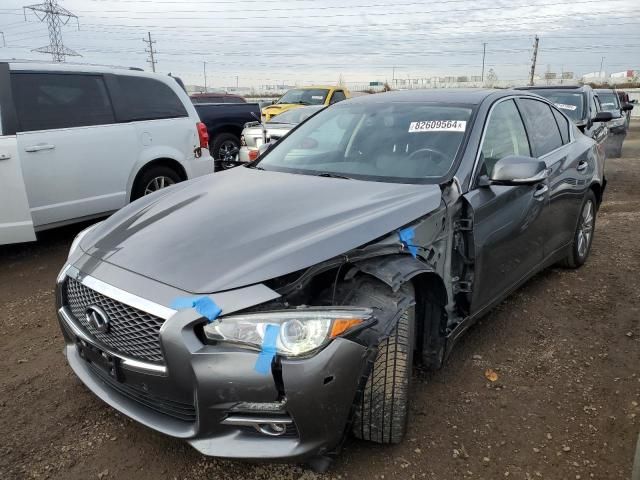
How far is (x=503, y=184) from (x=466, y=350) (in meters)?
1.09

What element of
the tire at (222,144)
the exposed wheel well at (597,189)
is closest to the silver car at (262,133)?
the tire at (222,144)

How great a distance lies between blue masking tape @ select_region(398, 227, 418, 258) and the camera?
2453 millimetres

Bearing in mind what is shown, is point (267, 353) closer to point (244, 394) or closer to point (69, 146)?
point (244, 394)

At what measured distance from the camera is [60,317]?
2.52 metres

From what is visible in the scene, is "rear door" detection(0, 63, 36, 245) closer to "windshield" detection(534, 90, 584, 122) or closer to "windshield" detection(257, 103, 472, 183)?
"windshield" detection(257, 103, 472, 183)

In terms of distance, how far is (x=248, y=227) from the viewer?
2383mm

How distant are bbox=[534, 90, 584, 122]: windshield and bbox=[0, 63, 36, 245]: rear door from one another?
24.9 feet

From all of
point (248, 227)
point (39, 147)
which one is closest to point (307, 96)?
point (39, 147)

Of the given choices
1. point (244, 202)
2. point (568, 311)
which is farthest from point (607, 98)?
point (244, 202)

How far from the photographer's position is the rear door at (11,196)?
14.2 feet

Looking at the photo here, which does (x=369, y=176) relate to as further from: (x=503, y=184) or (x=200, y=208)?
(x=200, y=208)

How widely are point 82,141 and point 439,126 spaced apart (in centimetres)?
359

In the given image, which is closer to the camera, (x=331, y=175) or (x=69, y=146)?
(x=331, y=175)

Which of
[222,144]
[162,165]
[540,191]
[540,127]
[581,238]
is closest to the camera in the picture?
[540,191]
